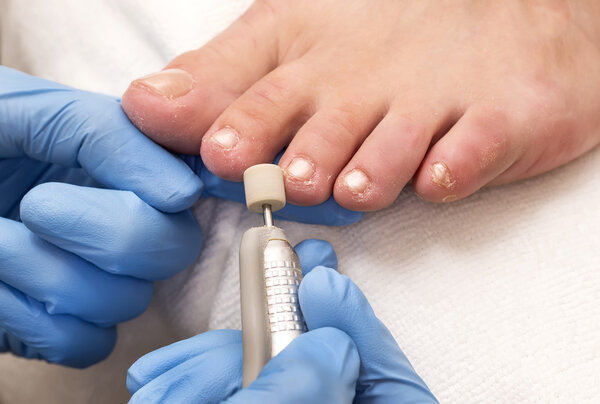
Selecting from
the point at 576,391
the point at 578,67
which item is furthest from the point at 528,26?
the point at 576,391

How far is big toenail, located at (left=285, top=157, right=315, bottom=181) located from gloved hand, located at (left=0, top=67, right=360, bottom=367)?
0.23 feet

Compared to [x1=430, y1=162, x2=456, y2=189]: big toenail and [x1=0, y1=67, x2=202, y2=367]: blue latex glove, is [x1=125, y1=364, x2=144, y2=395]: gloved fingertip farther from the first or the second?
[x1=430, y1=162, x2=456, y2=189]: big toenail

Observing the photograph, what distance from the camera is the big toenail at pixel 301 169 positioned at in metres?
0.64

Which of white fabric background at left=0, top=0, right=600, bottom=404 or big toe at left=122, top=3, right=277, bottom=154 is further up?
big toe at left=122, top=3, right=277, bottom=154

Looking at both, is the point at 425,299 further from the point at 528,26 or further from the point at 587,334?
the point at 528,26

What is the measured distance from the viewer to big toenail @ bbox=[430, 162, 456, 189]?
655 millimetres

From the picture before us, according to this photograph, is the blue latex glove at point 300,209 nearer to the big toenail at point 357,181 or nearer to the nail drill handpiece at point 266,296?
the big toenail at point 357,181

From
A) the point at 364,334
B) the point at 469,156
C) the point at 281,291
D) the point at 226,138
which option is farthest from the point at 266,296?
the point at 469,156

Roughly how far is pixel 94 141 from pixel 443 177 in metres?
0.46

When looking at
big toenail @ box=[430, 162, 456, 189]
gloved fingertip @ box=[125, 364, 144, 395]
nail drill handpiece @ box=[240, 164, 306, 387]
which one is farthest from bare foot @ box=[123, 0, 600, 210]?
gloved fingertip @ box=[125, 364, 144, 395]

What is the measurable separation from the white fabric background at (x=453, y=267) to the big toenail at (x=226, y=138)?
0.45ft

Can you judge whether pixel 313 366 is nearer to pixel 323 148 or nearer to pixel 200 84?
pixel 323 148

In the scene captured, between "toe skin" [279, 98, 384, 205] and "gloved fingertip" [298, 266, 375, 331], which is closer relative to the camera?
"gloved fingertip" [298, 266, 375, 331]

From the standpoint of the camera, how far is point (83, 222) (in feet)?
2.12
